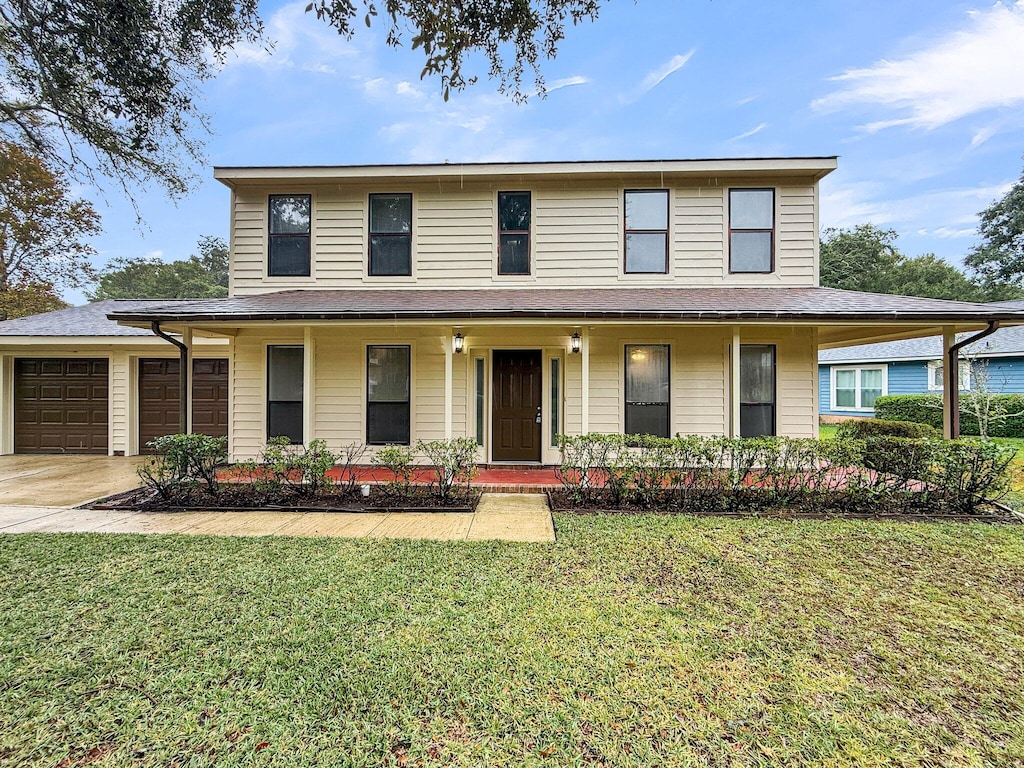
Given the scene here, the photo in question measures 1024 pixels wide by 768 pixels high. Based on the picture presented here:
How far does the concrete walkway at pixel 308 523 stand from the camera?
470cm

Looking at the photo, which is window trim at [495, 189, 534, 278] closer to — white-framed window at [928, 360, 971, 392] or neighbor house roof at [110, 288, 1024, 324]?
neighbor house roof at [110, 288, 1024, 324]

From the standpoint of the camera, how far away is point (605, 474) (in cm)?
590

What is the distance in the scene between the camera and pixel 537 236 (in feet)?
26.5

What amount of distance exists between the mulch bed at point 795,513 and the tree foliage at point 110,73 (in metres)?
7.31

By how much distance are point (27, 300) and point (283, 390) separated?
16324 mm

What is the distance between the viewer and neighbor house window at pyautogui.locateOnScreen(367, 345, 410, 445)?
7.75 metres

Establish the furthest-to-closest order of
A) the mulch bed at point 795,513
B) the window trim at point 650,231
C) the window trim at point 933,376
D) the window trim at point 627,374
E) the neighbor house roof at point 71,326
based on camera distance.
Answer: the window trim at point 933,376, the neighbor house roof at point 71,326, the window trim at point 650,231, the window trim at point 627,374, the mulch bed at point 795,513

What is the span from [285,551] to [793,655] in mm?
4142

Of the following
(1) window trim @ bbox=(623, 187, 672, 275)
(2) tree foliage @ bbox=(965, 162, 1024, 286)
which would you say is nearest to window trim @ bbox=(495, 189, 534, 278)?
(1) window trim @ bbox=(623, 187, 672, 275)

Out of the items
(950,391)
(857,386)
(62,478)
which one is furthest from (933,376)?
(62,478)

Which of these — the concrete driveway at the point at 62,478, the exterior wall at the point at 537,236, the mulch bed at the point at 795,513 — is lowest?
→ the mulch bed at the point at 795,513

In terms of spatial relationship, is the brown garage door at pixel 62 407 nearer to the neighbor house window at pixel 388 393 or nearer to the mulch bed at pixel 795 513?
the neighbor house window at pixel 388 393

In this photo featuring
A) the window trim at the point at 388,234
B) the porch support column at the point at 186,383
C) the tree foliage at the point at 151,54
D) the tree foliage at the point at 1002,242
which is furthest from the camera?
the tree foliage at the point at 1002,242

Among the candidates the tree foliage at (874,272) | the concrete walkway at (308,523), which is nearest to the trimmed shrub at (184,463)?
the concrete walkway at (308,523)
